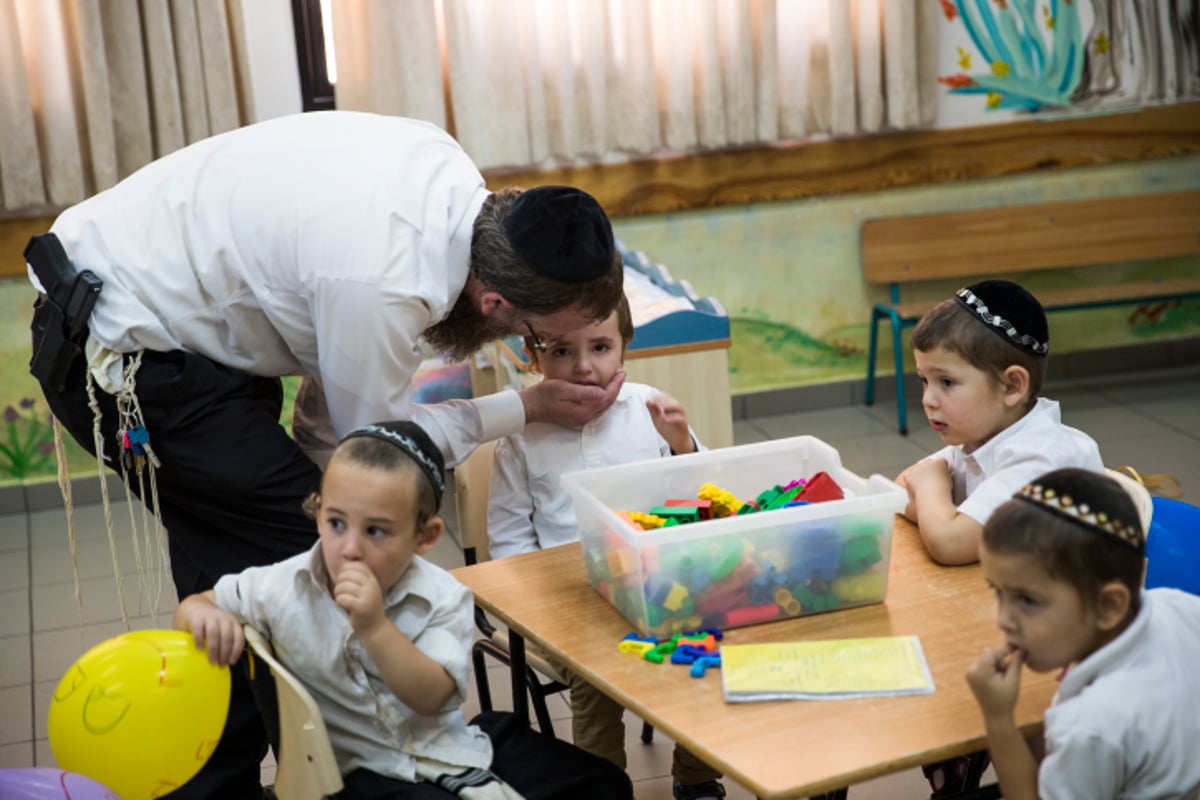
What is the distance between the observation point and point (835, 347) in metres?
5.32

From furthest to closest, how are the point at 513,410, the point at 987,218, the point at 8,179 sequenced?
the point at 987,218 → the point at 8,179 → the point at 513,410

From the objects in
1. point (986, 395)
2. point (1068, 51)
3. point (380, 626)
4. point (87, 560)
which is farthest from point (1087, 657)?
point (1068, 51)

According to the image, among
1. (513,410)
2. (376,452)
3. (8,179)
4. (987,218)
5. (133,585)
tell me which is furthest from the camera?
(987,218)

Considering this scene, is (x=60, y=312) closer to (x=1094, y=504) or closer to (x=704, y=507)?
(x=704, y=507)

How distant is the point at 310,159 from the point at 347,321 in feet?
0.98

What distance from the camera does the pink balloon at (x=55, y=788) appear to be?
5.22ft

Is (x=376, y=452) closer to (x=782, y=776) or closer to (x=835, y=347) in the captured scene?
(x=782, y=776)

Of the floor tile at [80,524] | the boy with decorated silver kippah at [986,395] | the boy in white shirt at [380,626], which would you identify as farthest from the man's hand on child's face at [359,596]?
the floor tile at [80,524]

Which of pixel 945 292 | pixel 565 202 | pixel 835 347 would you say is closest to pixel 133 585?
pixel 565 202

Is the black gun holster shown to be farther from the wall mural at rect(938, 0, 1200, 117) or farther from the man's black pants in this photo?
the wall mural at rect(938, 0, 1200, 117)

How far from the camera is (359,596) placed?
5.32ft

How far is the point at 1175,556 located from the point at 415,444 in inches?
42.5

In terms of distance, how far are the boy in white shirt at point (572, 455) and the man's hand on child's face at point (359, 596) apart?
73 centimetres

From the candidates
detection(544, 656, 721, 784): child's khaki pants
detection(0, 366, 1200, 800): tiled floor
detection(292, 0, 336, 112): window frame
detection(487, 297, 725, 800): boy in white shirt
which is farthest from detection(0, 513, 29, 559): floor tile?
detection(544, 656, 721, 784): child's khaki pants
